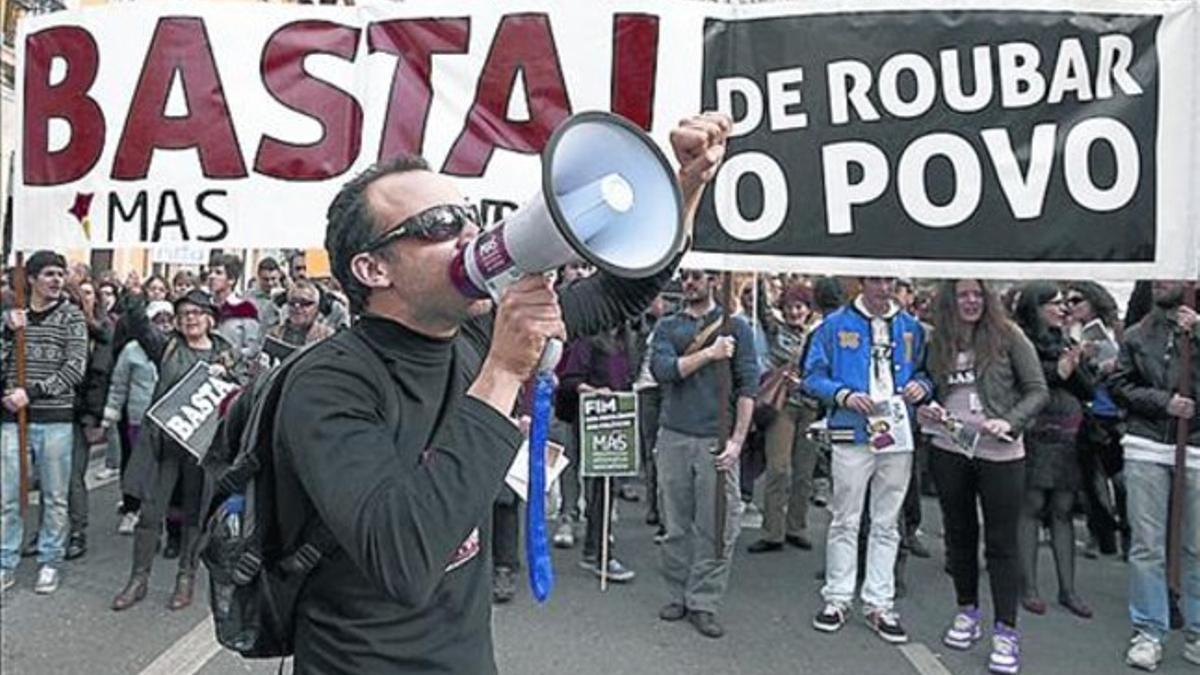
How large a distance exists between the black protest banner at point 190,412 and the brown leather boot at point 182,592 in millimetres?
803

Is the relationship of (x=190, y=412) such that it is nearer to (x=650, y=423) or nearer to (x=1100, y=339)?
(x=650, y=423)

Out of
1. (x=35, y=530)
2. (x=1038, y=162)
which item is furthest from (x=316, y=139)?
(x=35, y=530)

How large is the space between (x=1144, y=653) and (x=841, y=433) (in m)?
1.63

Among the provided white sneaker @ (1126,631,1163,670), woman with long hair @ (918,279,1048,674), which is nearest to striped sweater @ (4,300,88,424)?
woman with long hair @ (918,279,1048,674)

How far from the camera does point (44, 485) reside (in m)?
6.21

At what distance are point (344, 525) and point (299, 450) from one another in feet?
0.47

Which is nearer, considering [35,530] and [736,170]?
[736,170]

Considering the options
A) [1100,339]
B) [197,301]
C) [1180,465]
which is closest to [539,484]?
[1180,465]

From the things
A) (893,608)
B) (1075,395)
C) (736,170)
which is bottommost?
(893,608)

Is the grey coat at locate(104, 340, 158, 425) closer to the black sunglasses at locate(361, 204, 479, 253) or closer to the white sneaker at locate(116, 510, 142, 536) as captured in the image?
the white sneaker at locate(116, 510, 142, 536)

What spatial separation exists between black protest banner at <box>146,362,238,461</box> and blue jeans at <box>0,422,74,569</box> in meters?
1.03

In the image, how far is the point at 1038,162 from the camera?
185 inches

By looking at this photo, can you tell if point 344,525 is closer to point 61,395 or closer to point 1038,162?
point 1038,162

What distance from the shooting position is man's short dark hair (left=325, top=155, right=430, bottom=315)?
1774 mm
